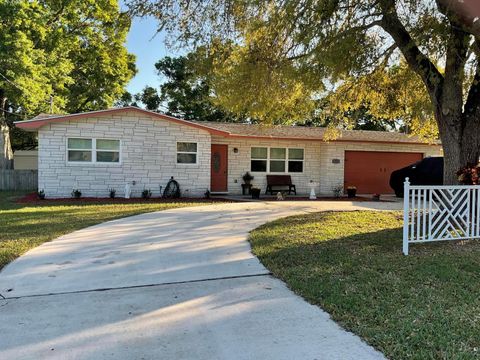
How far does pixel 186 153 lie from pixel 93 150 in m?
3.40

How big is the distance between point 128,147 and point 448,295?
1222 cm

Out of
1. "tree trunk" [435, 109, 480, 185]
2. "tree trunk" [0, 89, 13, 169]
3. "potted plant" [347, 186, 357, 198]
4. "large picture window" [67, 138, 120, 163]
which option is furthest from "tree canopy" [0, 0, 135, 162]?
"tree trunk" [435, 109, 480, 185]

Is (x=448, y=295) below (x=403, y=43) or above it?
below

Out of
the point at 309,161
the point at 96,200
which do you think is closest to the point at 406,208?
the point at 96,200

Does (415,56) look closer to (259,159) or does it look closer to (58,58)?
(259,159)

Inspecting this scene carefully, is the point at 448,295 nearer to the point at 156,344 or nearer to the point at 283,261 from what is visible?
the point at 283,261

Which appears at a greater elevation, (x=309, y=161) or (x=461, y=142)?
(x=461, y=142)

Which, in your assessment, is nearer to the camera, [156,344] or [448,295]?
[156,344]

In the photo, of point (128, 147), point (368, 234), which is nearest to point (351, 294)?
point (368, 234)

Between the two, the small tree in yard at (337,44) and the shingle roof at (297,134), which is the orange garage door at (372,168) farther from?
the small tree in yard at (337,44)

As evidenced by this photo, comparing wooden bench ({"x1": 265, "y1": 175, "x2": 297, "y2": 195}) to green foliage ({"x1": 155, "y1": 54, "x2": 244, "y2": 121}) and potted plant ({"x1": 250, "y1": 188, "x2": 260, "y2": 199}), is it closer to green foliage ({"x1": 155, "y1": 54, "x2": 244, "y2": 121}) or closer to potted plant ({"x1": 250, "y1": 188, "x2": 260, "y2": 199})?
potted plant ({"x1": 250, "y1": 188, "x2": 260, "y2": 199})

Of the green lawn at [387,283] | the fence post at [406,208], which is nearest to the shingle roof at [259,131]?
the green lawn at [387,283]

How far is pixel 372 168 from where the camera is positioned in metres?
18.6

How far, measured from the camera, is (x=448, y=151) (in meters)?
8.14
